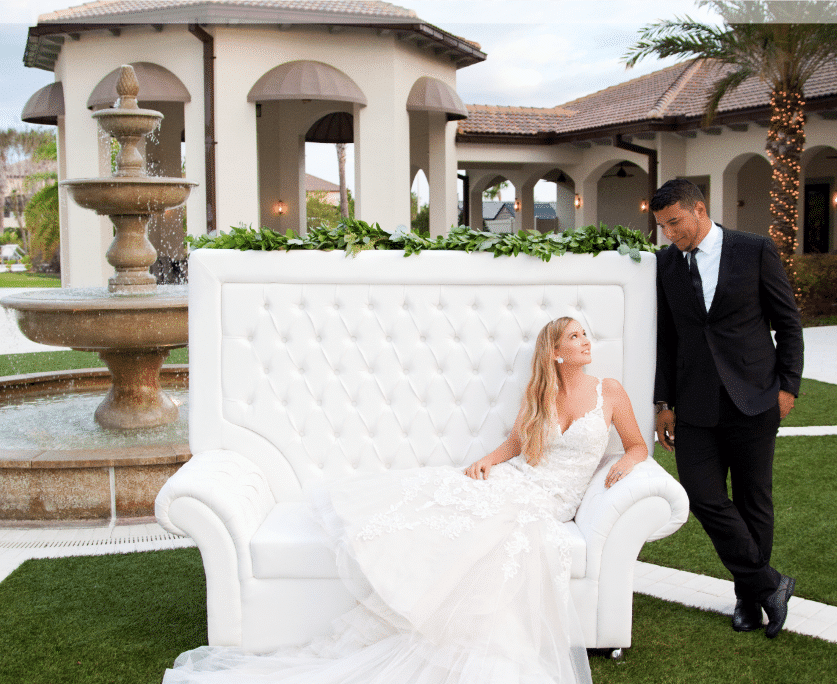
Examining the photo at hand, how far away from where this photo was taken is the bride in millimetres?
3188

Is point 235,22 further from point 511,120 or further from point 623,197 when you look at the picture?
point 623,197

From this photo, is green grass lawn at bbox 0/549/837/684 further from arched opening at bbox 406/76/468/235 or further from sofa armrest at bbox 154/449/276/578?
arched opening at bbox 406/76/468/235

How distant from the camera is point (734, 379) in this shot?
148 inches

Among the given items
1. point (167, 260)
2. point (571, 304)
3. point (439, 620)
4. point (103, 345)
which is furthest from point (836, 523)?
point (167, 260)

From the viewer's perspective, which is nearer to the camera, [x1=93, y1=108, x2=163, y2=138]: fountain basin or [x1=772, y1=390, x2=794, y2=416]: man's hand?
[x1=772, y1=390, x2=794, y2=416]: man's hand

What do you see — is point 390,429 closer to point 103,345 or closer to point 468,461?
point 468,461

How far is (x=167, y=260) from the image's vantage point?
66.7 feet

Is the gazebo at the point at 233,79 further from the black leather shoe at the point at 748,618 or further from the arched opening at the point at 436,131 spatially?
the black leather shoe at the point at 748,618

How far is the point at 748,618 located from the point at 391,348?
216 centimetres

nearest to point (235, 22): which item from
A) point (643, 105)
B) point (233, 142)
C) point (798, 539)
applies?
point (233, 142)

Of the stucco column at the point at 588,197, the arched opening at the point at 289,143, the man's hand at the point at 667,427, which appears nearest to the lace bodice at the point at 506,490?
the man's hand at the point at 667,427

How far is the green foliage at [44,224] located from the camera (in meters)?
34.9

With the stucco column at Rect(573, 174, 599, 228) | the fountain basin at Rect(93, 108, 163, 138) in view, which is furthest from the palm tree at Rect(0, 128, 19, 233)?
the fountain basin at Rect(93, 108, 163, 138)

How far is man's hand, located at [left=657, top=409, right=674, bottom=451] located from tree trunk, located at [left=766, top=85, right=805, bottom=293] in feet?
41.7
